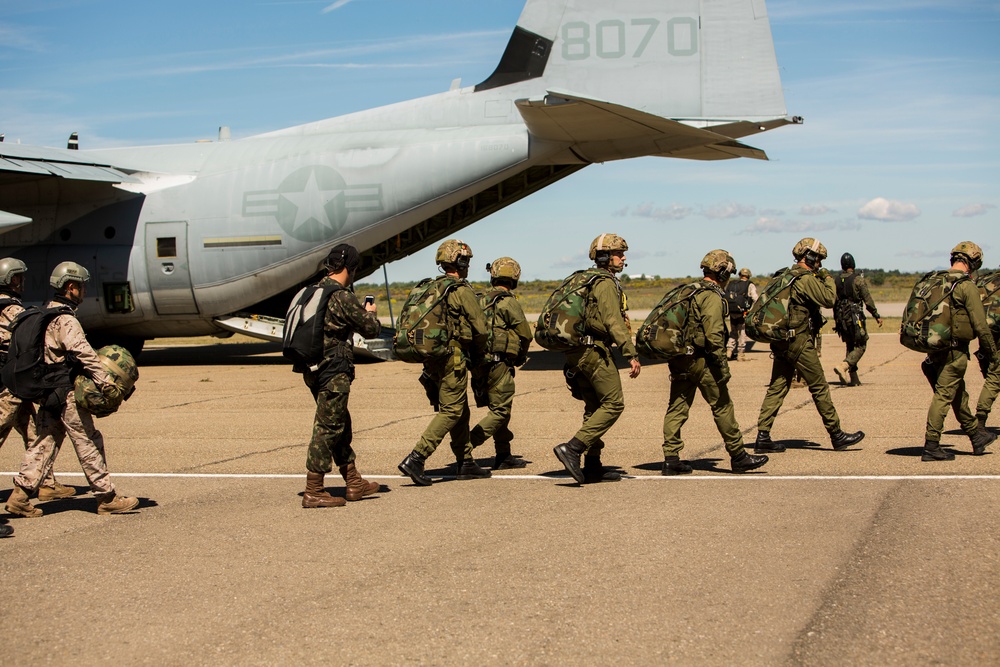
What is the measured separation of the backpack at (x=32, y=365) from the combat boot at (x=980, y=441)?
7724 millimetres

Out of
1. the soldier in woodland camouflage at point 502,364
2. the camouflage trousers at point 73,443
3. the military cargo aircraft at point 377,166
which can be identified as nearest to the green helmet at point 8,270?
the camouflage trousers at point 73,443

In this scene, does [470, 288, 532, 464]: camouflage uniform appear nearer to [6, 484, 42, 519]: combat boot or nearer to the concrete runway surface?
the concrete runway surface

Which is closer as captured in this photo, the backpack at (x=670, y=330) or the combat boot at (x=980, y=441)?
the backpack at (x=670, y=330)

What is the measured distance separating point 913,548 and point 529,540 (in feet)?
7.58

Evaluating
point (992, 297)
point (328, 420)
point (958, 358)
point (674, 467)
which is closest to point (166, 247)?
point (328, 420)

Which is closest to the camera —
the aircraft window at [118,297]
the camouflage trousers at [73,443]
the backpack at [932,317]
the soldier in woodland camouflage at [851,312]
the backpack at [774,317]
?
the camouflage trousers at [73,443]

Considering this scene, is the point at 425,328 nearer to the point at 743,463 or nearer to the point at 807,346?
the point at 743,463

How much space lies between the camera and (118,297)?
2000cm

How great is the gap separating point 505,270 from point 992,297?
5117 mm

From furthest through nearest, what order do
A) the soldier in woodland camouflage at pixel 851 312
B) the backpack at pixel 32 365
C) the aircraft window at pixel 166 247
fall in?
the aircraft window at pixel 166 247 < the soldier in woodland camouflage at pixel 851 312 < the backpack at pixel 32 365

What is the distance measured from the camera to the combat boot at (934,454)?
351 inches

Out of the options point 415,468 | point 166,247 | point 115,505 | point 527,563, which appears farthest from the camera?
point 166,247

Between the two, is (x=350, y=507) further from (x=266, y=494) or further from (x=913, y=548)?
(x=913, y=548)

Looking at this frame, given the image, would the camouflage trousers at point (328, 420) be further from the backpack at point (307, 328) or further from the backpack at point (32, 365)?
the backpack at point (32, 365)
